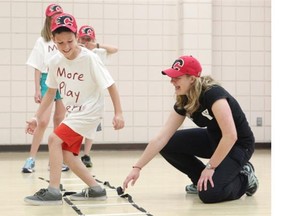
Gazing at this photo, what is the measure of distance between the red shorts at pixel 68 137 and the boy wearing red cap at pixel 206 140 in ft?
1.35

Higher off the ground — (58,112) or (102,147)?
(58,112)

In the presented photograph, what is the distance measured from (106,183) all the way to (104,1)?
12.7 feet

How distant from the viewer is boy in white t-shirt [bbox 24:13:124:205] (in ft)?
11.7

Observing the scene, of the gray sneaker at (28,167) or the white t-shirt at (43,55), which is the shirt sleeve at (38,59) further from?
the gray sneaker at (28,167)

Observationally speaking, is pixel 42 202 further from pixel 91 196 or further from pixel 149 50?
pixel 149 50

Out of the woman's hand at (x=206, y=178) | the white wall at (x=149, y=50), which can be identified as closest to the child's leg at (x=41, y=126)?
the white wall at (x=149, y=50)

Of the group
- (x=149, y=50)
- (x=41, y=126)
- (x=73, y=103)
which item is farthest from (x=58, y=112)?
(x=149, y=50)

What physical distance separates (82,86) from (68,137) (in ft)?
1.13

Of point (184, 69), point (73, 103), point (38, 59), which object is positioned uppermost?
point (38, 59)

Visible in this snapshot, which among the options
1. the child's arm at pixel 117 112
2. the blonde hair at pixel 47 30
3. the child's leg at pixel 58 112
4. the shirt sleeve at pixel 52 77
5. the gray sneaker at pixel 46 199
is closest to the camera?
the child's arm at pixel 117 112

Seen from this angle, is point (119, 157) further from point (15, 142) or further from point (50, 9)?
point (50, 9)

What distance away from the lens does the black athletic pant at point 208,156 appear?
3.59 meters

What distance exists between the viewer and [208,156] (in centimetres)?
397
